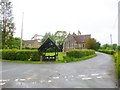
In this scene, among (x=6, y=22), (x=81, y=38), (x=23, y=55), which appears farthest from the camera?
(x=81, y=38)

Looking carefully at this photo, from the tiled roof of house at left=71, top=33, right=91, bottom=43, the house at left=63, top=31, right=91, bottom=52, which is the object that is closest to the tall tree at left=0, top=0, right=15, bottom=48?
the house at left=63, top=31, right=91, bottom=52

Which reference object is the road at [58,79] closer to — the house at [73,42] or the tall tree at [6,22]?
the tall tree at [6,22]

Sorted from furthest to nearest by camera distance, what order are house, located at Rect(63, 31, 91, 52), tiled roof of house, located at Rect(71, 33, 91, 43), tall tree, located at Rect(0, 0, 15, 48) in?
tiled roof of house, located at Rect(71, 33, 91, 43), house, located at Rect(63, 31, 91, 52), tall tree, located at Rect(0, 0, 15, 48)

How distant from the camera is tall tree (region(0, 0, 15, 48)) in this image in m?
40.7

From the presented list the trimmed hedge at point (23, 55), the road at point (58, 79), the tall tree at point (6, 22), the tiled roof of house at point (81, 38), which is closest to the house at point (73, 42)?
the tiled roof of house at point (81, 38)

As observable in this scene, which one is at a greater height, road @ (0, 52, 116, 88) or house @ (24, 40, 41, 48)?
house @ (24, 40, 41, 48)

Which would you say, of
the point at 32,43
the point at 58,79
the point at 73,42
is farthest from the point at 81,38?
the point at 58,79

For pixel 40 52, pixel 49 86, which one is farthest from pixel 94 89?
pixel 40 52

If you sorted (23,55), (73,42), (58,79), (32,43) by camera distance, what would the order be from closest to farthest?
(58,79) → (23,55) → (73,42) → (32,43)

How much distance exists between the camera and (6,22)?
41.5m

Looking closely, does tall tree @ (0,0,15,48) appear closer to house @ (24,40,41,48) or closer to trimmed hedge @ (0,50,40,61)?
trimmed hedge @ (0,50,40,61)

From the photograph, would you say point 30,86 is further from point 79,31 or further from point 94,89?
point 79,31

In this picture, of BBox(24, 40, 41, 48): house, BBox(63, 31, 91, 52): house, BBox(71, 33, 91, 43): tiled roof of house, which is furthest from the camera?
BBox(24, 40, 41, 48): house

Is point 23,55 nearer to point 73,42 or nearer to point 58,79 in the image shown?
point 58,79
